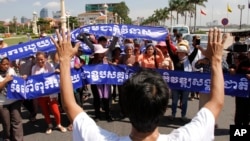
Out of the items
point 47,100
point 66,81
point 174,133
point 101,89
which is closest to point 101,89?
point 101,89

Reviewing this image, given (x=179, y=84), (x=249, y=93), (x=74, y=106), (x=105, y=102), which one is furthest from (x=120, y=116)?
(x=74, y=106)

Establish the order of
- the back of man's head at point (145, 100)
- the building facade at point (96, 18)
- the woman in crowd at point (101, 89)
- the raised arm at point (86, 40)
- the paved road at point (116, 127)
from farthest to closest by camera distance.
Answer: the building facade at point (96, 18)
the raised arm at point (86, 40)
the woman in crowd at point (101, 89)
the paved road at point (116, 127)
the back of man's head at point (145, 100)

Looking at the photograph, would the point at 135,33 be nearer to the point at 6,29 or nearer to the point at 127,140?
the point at 127,140

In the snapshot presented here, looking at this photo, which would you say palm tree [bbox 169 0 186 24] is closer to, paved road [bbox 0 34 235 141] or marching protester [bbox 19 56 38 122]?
paved road [bbox 0 34 235 141]

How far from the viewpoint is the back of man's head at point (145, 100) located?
1550 mm

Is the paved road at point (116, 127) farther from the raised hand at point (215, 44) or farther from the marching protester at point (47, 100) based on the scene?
the raised hand at point (215, 44)

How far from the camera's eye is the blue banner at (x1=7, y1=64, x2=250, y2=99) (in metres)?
5.92

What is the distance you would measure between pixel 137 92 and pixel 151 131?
0.20 meters

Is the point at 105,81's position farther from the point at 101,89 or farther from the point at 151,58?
the point at 151,58

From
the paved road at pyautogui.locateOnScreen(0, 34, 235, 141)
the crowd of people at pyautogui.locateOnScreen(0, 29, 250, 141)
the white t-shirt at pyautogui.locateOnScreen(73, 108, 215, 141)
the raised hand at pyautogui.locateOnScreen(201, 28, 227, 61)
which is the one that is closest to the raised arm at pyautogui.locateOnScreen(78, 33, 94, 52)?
the crowd of people at pyautogui.locateOnScreen(0, 29, 250, 141)

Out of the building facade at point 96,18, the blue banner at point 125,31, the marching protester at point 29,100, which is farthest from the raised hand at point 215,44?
the building facade at point 96,18

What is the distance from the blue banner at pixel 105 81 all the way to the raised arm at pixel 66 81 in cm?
397

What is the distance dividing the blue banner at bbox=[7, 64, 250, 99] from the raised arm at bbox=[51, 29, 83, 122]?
3.97 metres

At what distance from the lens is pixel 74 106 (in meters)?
1.79
